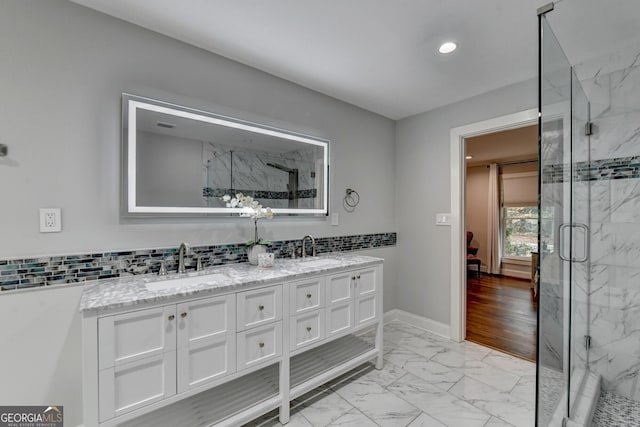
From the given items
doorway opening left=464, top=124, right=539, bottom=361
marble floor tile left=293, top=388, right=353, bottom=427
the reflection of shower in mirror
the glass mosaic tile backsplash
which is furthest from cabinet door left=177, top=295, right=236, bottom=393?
doorway opening left=464, top=124, right=539, bottom=361

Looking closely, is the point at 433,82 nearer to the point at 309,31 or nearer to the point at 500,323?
the point at 309,31

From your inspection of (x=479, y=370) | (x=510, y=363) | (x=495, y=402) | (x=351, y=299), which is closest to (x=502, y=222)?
(x=510, y=363)

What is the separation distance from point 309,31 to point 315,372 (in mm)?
2276

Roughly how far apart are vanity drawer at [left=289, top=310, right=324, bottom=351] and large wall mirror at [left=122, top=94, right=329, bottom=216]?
862 mm

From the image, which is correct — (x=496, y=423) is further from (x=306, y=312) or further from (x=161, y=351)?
(x=161, y=351)

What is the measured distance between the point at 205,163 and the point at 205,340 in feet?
3.75

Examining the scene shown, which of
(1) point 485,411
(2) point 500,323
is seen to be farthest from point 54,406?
(2) point 500,323

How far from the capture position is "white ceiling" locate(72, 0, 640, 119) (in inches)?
61.4

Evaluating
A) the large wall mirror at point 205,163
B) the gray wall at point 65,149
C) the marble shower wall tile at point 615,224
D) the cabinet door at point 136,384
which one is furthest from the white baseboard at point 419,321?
the cabinet door at point 136,384

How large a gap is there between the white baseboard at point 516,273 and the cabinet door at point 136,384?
6365 millimetres

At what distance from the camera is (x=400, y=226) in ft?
11.0

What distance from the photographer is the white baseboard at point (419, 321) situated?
2.92 meters

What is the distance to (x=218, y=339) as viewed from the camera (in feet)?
4.80

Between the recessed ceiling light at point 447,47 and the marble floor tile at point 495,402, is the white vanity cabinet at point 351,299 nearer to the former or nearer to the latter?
the marble floor tile at point 495,402
